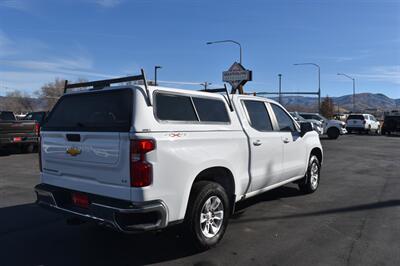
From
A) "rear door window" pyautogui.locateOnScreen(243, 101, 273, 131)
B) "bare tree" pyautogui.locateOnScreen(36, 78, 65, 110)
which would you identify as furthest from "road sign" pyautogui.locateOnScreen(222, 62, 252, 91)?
"bare tree" pyautogui.locateOnScreen(36, 78, 65, 110)

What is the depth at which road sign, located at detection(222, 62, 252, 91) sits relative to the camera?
19.6 m

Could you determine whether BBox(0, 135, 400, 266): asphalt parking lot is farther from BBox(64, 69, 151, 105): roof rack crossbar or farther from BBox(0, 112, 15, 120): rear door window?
BBox(0, 112, 15, 120): rear door window

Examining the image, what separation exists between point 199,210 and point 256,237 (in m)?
1.15

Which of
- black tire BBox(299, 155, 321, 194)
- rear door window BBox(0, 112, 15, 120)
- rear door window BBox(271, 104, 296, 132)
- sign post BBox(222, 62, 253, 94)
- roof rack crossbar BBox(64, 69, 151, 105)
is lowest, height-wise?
black tire BBox(299, 155, 321, 194)

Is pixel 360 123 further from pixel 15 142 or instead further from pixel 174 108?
pixel 174 108

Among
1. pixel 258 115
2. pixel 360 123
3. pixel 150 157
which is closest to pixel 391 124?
pixel 360 123

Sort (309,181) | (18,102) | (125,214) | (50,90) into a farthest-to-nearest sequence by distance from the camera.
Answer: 1. (18,102)
2. (50,90)
3. (309,181)
4. (125,214)

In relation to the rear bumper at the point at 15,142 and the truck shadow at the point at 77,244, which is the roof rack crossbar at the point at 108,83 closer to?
the truck shadow at the point at 77,244

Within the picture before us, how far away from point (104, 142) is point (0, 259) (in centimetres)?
189

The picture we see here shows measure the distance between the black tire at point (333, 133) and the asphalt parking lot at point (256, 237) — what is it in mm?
19852

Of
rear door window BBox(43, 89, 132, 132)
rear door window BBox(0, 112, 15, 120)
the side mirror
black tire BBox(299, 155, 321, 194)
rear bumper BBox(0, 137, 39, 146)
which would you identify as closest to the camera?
rear door window BBox(43, 89, 132, 132)

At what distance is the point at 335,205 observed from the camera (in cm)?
676

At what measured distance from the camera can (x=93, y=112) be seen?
4445mm

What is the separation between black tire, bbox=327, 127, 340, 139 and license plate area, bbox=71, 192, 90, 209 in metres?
24.9
